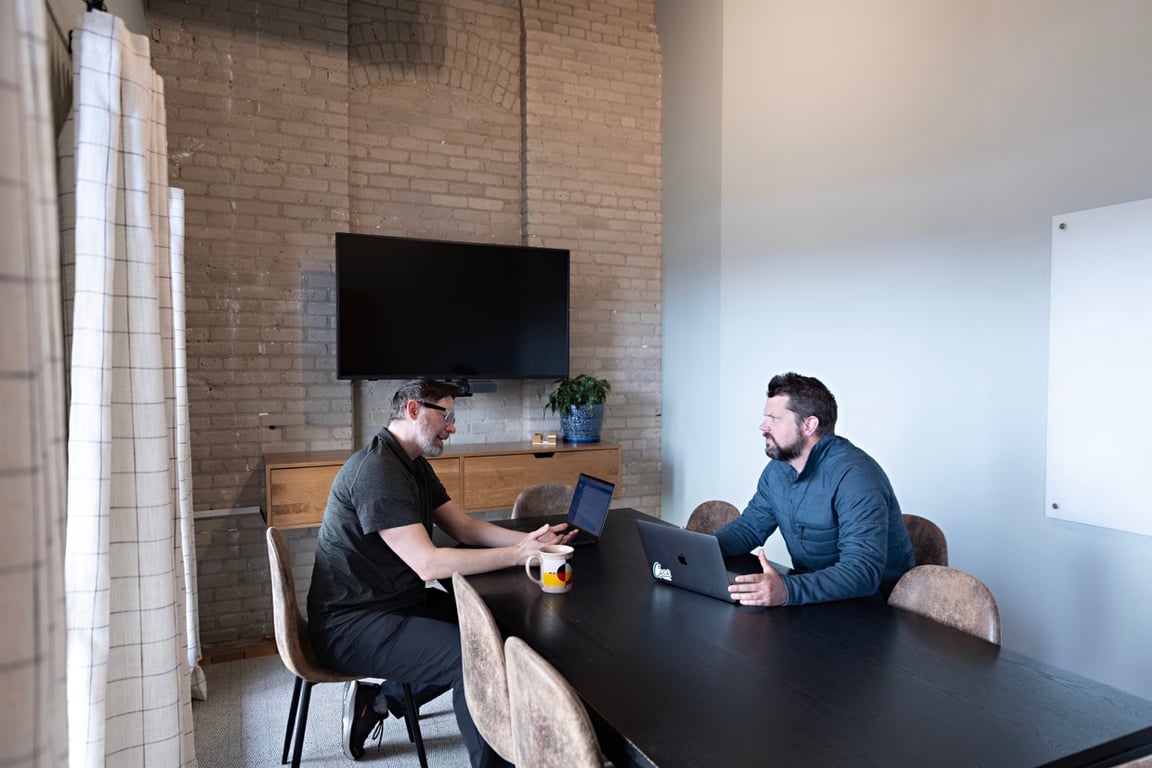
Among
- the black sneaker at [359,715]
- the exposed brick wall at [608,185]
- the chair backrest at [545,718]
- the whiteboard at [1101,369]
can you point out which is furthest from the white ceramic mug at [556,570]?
the exposed brick wall at [608,185]

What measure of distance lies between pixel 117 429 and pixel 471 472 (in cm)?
271

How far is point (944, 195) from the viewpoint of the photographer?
11.0 feet

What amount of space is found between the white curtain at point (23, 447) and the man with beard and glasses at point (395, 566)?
1.84m

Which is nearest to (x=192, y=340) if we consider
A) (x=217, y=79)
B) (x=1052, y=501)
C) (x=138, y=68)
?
(x=217, y=79)

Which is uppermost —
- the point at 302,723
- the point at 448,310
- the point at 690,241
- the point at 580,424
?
the point at 690,241

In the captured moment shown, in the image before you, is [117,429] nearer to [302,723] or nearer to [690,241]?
[302,723]

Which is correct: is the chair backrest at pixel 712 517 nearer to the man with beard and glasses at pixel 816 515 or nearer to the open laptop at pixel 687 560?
the man with beard and glasses at pixel 816 515

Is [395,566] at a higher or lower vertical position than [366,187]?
lower

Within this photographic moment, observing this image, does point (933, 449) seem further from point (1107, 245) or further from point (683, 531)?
point (683, 531)

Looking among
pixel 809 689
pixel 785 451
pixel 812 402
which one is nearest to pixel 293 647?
pixel 809 689

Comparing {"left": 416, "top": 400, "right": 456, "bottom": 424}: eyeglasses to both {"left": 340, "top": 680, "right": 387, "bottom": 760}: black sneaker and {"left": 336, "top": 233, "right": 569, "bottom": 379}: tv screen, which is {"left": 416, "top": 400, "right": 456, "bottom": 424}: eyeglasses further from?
{"left": 336, "top": 233, "right": 569, "bottom": 379}: tv screen

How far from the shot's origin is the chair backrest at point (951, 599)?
1857 mm

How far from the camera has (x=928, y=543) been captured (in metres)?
2.65

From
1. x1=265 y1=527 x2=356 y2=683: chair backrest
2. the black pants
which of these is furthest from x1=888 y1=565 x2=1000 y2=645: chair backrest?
x1=265 y1=527 x2=356 y2=683: chair backrest
